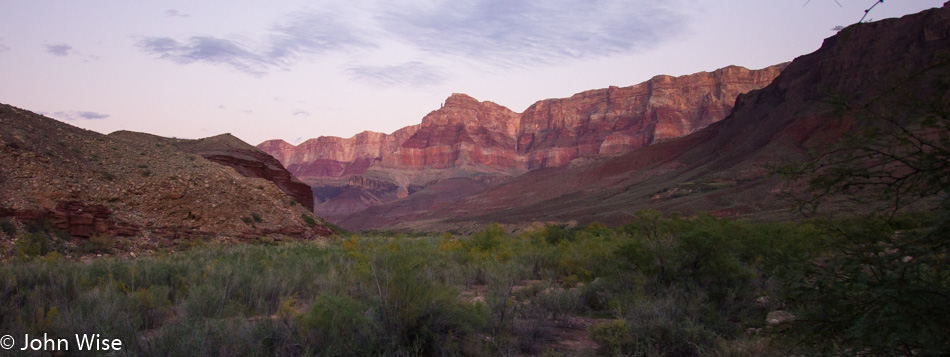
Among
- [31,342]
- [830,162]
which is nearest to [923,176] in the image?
[830,162]

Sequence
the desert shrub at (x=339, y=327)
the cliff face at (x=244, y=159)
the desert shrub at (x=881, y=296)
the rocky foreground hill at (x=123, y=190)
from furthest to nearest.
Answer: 1. the cliff face at (x=244, y=159)
2. the rocky foreground hill at (x=123, y=190)
3. the desert shrub at (x=339, y=327)
4. the desert shrub at (x=881, y=296)

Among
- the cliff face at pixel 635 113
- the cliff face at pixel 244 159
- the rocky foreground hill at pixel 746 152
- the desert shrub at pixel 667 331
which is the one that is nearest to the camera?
the desert shrub at pixel 667 331

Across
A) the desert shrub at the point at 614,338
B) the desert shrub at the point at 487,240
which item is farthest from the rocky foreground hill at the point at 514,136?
the desert shrub at the point at 614,338

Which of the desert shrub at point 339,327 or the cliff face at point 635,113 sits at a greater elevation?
the cliff face at point 635,113

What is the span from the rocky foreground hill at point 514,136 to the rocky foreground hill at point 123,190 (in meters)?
101

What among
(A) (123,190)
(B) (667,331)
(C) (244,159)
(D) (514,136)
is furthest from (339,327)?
(D) (514,136)

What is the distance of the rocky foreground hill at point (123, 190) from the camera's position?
636 inches

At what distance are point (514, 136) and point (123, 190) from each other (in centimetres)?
16451

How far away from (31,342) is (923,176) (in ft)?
22.5

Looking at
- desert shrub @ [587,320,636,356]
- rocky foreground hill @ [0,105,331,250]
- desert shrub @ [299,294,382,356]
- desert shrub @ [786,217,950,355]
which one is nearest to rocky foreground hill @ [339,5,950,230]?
rocky foreground hill @ [0,105,331,250]

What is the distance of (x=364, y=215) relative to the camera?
124 metres

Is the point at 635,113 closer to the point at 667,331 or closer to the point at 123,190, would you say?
the point at 123,190

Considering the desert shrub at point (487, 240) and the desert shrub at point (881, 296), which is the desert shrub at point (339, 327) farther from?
the desert shrub at point (487, 240)

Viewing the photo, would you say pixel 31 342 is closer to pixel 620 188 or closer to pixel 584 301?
pixel 584 301
